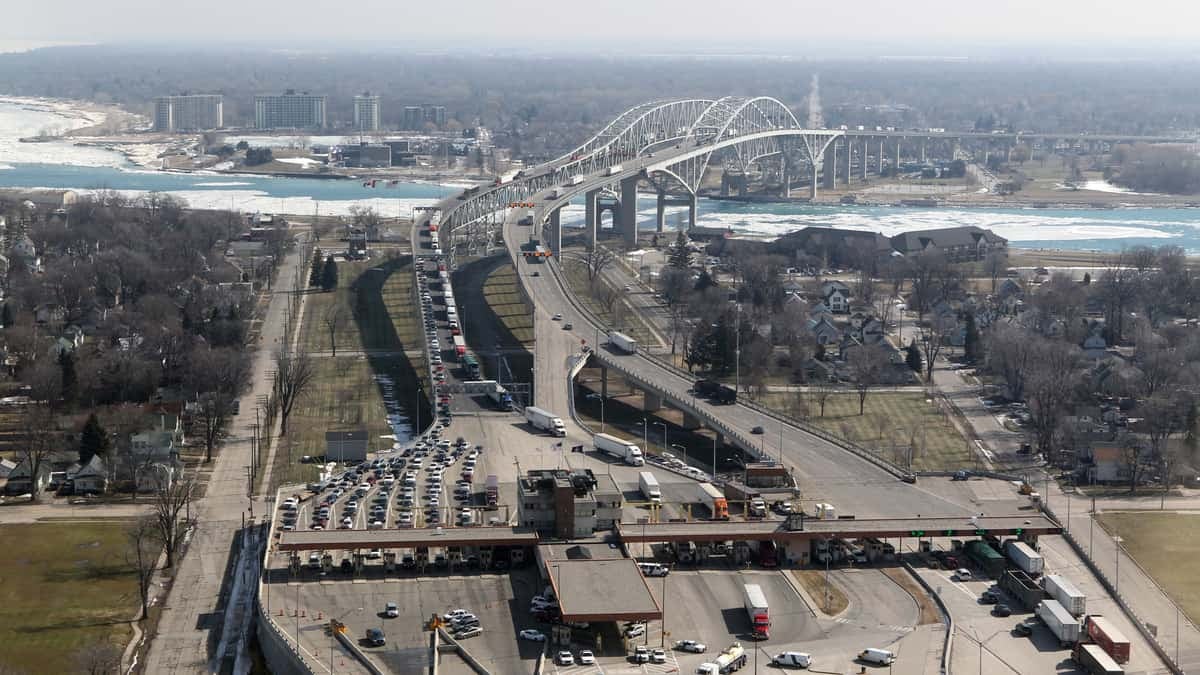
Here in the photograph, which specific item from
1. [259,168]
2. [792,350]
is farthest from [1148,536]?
[259,168]

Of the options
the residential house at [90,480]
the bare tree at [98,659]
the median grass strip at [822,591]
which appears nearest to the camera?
the bare tree at [98,659]

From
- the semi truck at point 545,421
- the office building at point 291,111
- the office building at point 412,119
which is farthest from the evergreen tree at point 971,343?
the office building at point 291,111

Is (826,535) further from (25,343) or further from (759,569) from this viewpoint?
(25,343)

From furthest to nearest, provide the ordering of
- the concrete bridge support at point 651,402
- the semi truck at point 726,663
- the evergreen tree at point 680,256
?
the evergreen tree at point 680,256 → the concrete bridge support at point 651,402 → the semi truck at point 726,663

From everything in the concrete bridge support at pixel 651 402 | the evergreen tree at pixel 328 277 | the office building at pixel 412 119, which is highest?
the office building at pixel 412 119

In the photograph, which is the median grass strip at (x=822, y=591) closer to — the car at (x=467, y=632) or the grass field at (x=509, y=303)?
the car at (x=467, y=632)

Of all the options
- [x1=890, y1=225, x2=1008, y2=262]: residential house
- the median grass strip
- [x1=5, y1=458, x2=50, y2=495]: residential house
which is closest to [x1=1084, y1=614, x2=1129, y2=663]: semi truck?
the median grass strip

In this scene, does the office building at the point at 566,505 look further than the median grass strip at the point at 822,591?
Yes

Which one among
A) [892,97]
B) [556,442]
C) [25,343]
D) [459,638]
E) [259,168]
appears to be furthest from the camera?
[892,97]
